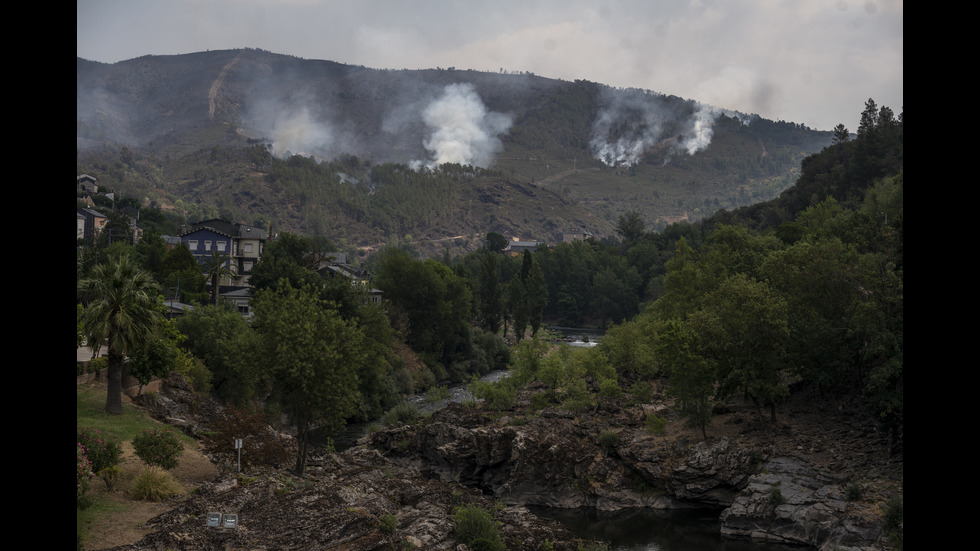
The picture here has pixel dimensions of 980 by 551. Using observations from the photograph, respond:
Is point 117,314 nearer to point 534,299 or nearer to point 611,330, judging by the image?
point 611,330

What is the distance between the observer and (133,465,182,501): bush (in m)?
25.0

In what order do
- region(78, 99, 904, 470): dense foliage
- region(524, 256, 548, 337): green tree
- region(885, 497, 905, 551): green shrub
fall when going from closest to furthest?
region(885, 497, 905, 551): green shrub < region(78, 99, 904, 470): dense foliage < region(524, 256, 548, 337): green tree

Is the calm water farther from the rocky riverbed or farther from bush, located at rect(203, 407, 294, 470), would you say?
bush, located at rect(203, 407, 294, 470)

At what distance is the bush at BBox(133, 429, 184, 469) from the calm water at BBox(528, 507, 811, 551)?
16.4 m

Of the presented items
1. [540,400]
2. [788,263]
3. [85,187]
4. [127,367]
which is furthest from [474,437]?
[85,187]

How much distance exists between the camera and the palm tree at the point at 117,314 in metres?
32.2

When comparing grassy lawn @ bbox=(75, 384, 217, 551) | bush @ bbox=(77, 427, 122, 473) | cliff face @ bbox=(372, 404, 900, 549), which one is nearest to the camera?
grassy lawn @ bbox=(75, 384, 217, 551)

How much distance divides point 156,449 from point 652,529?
2061 cm

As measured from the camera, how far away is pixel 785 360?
41.2 meters

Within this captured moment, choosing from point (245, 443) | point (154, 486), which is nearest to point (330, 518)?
point (154, 486)

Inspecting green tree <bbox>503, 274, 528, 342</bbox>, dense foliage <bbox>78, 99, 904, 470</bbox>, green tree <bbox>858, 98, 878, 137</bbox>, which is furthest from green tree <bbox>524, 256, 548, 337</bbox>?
green tree <bbox>858, 98, 878, 137</bbox>

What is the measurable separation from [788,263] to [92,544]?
39915mm
